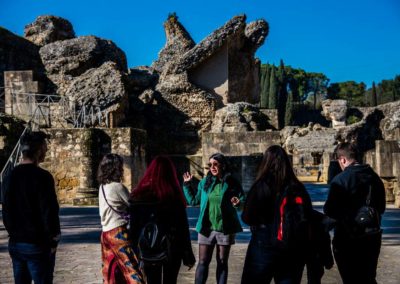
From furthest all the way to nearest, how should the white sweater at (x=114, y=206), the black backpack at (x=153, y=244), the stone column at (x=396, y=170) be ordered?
1. the stone column at (x=396, y=170)
2. the white sweater at (x=114, y=206)
3. the black backpack at (x=153, y=244)

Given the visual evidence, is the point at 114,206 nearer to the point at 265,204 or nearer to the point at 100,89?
the point at 265,204

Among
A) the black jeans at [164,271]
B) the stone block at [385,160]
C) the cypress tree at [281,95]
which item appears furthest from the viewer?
the cypress tree at [281,95]

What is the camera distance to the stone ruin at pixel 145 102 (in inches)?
515

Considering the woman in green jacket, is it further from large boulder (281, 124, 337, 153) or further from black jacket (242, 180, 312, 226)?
large boulder (281, 124, 337, 153)

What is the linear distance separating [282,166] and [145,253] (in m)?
1.18

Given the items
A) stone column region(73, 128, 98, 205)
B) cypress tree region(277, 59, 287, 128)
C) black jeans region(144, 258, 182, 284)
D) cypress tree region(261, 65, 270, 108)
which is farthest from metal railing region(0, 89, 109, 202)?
cypress tree region(261, 65, 270, 108)

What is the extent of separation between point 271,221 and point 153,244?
88cm

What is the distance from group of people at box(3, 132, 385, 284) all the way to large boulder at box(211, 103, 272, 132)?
549 inches

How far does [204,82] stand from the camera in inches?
854

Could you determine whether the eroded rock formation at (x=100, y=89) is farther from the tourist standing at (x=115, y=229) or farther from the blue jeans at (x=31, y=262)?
the blue jeans at (x=31, y=262)

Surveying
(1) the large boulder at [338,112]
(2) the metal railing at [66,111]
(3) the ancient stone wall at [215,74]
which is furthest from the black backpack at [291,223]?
(1) the large boulder at [338,112]

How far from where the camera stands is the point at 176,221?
4109mm

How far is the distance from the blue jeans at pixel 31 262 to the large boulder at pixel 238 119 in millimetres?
14457

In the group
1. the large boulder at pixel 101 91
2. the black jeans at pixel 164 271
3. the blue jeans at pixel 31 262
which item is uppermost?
the large boulder at pixel 101 91
